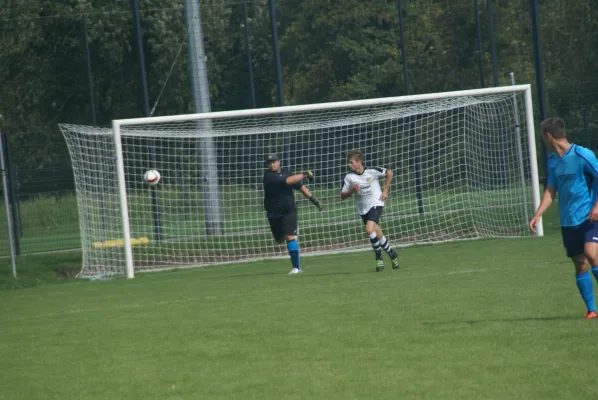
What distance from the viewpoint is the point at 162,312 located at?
12.0m

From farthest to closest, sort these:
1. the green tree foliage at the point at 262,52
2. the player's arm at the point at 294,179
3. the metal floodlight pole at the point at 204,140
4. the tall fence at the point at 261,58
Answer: the green tree foliage at the point at 262,52
the tall fence at the point at 261,58
the metal floodlight pole at the point at 204,140
the player's arm at the point at 294,179

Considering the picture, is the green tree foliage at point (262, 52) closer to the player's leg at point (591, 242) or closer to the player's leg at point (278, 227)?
the player's leg at point (278, 227)

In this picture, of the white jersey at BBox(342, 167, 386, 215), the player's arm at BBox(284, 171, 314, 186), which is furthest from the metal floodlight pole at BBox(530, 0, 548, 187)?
the player's arm at BBox(284, 171, 314, 186)

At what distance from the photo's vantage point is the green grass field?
6996mm

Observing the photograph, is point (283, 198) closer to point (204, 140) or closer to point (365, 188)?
point (365, 188)

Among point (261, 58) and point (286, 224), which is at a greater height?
point (261, 58)

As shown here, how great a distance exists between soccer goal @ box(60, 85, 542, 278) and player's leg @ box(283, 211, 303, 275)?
3.27m

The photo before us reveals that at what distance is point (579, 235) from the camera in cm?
889

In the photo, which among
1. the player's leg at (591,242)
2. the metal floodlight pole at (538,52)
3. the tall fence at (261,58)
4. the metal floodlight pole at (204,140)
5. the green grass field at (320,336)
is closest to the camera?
the green grass field at (320,336)

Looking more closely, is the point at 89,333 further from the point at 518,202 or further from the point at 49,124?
the point at 49,124

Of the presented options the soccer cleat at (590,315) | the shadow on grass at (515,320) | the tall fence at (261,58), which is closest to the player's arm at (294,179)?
the shadow on grass at (515,320)

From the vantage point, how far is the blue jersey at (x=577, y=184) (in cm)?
892

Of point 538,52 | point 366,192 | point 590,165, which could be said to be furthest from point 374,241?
point 538,52

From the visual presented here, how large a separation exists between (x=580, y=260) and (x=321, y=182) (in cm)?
1245
